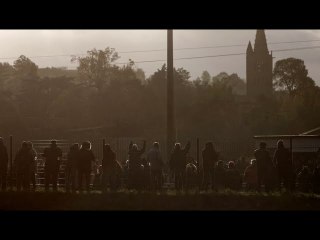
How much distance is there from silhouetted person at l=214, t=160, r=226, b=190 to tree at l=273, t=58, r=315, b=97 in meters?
81.1

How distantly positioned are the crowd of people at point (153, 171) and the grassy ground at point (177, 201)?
122 cm

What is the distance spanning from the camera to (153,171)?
20.1 metres

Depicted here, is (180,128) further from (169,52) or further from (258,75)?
(258,75)

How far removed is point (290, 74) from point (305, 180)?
85.5 metres

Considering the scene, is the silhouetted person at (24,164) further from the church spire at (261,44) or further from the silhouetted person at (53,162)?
the church spire at (261,44)

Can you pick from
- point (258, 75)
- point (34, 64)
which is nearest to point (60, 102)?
point (34, 64)

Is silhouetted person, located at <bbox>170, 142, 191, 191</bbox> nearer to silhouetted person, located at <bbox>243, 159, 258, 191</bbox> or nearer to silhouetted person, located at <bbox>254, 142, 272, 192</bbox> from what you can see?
silhouetted person, located at <bbox>243, 159, 258, 191</bbox>

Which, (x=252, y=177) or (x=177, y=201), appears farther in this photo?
(x=252, y=177)

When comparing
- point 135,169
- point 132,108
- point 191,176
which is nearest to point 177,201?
point 135,169

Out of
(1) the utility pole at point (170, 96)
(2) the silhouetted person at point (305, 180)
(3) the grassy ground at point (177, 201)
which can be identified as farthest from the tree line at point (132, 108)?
(3) the grassy ground at point (177, 201)

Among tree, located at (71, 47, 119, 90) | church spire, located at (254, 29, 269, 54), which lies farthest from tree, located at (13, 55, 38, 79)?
church spire, located at (254, 29, 269, 54)

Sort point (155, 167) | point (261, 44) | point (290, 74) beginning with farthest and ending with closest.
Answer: point (261, 44) → point (290, 74) → point (155, 167)

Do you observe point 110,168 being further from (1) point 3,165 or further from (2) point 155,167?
(1) point 3,165
